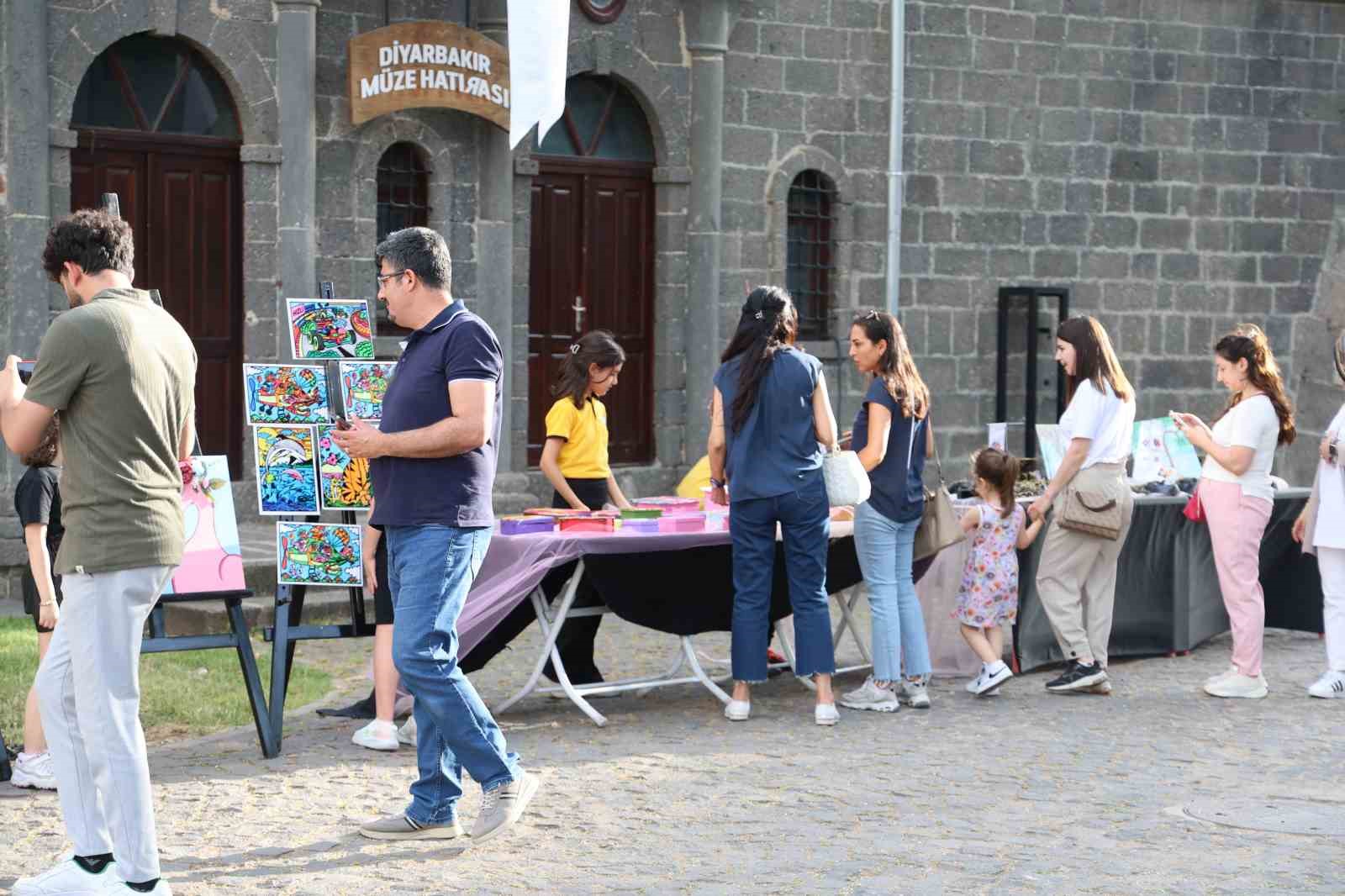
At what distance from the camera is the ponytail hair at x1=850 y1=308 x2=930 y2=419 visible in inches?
323

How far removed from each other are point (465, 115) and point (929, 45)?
4.17 metres

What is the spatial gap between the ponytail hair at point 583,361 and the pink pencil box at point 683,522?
80 cm

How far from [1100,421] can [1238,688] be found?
131 centimetres

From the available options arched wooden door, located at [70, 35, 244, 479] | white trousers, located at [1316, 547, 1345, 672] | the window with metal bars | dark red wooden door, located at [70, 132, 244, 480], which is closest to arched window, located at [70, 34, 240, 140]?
arched wooden door, located at [70, 35, 244, 479]

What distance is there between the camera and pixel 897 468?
8242 millimetres

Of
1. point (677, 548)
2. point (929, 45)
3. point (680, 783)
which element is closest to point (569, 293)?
point (929, 45)

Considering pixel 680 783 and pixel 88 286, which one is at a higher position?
pixel 88 286

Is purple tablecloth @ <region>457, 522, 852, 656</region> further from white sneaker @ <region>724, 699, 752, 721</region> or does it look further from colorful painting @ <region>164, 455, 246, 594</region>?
colorful painting @ <region>164, 455, 246, 594</region>

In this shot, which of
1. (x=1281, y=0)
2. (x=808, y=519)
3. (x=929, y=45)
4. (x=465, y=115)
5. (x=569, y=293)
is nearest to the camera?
(x=808, y=519)

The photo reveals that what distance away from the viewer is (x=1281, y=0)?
17.6m

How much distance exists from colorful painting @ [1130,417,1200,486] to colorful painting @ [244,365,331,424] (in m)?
5.00

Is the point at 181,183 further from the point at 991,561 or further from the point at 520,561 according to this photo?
the point at 991,561

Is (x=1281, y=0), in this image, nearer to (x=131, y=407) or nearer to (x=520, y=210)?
(x=520, y=210)

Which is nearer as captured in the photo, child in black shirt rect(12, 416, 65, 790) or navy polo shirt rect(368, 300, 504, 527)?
navy polo shirt rect(368, 300, 504, 527)
